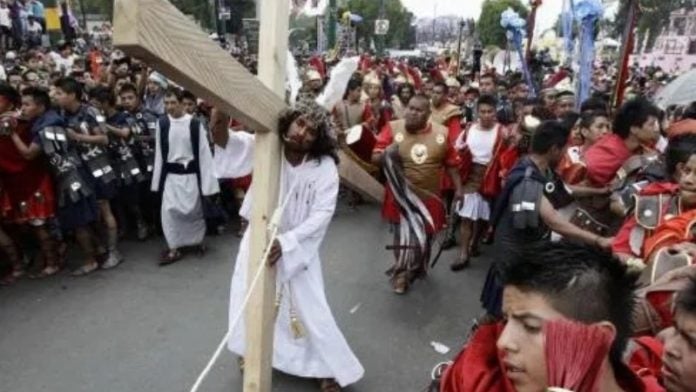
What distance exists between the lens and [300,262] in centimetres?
285

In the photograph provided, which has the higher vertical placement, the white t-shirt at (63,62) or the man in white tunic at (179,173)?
the white t-shirt at (63,62)

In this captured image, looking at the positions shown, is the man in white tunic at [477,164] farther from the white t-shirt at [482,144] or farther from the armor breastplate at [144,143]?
the armor breastplate at [144,143]

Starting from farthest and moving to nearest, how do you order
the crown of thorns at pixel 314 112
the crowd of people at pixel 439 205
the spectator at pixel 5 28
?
the spectator at pixel 5 28
the crown of thorns at pixel 314 112
the crowd of people at pixel 439 205

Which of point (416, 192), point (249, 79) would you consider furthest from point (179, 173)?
point (249, 79)

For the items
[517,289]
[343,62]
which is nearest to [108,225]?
[343,62]

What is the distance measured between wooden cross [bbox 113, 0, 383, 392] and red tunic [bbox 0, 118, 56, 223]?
3212 mm

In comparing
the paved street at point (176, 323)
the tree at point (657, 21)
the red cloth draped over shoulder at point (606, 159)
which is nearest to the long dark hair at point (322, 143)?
the paved street at point (176, 323)

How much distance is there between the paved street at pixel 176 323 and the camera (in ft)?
11.6

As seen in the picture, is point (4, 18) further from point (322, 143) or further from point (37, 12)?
point (322, 143)

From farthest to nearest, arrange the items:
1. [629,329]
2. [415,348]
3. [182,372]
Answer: [415,348] < [182,372] < [629,329]

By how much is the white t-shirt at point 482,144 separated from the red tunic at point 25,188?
3778 mm

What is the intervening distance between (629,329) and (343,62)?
1.69m

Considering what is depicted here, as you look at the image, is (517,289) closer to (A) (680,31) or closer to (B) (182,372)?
(B) (182,372)

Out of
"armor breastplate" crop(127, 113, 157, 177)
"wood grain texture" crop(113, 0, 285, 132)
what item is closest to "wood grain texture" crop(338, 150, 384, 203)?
"wood grain texture" crop(113, 0, 285, 132)
